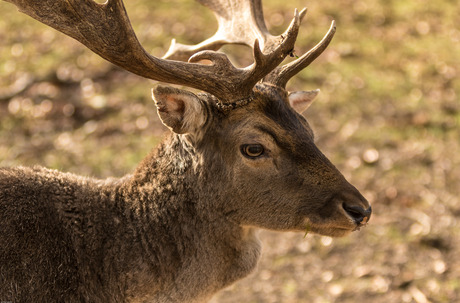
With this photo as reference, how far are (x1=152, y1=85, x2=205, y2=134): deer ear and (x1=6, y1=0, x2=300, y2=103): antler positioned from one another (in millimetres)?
151

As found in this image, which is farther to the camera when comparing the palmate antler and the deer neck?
the palmate antler

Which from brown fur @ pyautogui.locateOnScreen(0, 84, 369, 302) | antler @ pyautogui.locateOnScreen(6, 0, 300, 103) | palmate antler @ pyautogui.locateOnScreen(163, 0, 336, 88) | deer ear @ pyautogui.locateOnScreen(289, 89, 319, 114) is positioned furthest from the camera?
palmate antler @ pyautogui.locateOnScreen(163, 0, 336, 88)

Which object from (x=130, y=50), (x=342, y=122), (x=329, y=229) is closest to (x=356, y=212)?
(x=329, y=229)

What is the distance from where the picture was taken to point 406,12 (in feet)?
46.9

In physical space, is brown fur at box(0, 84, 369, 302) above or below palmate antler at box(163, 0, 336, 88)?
below

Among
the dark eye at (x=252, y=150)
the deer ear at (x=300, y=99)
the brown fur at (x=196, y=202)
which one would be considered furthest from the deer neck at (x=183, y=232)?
the deer ear at (x=300, y=99)

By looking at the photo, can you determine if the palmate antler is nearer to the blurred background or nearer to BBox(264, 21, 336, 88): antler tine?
BBox(264, 21, 336, 88): antler tine

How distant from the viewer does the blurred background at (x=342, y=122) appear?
25.8 ft

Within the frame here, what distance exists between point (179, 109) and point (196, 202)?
66cm

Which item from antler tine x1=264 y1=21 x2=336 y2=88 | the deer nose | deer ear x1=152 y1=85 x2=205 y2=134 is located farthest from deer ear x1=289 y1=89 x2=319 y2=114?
the deer nose

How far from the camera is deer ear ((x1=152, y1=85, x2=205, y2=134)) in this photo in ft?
14.7

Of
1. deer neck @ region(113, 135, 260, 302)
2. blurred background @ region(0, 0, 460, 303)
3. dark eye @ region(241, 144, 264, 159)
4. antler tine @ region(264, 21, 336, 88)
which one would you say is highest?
antler tine @ region(264, 21, 336, 88)

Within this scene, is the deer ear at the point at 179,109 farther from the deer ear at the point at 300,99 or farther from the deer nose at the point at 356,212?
the deer nose at the point at 356,212

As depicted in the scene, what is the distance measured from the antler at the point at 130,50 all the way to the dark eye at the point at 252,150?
1.14ft
